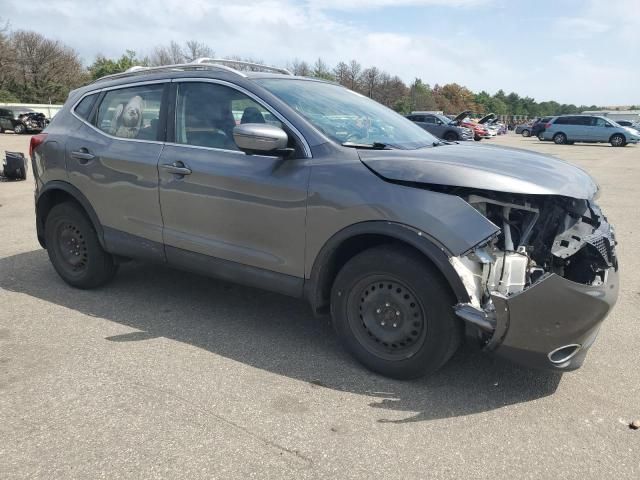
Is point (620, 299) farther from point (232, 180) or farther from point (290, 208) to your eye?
point (232, 180)

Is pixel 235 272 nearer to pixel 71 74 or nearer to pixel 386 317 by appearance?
pixel 386 317

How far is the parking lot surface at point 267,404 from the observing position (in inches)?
99.2

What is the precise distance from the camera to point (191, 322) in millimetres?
4125

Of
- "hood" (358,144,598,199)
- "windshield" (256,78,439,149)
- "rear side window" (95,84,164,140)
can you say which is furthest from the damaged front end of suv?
"rear side window" (95,84,164,140)

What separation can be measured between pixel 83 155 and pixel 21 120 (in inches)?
1139

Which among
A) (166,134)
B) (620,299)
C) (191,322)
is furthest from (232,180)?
(620,299)

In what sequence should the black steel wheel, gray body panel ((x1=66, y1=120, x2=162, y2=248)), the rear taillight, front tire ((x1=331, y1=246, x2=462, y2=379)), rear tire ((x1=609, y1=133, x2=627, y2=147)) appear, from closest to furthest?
front tire ((x1=331, y1=246, x2=462, y2=379))
the black steel wheel
gray body panel ((x1=66, y1=120, x2=162, y2=248))
the rear taillight
rear tire ((x1=609, y1=133, x2=627, y2=147))

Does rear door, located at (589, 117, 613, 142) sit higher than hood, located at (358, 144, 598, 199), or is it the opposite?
hood, located at (358, 144, 598, 199)

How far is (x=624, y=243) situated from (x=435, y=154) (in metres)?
4.72

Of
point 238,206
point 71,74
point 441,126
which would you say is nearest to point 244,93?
point 238,206

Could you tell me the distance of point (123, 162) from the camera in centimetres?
418

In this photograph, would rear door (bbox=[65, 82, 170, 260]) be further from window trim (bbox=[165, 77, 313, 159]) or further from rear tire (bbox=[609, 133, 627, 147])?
rear tire (bbox=[609, 133, 627, 147])

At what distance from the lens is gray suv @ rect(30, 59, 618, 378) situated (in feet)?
9.37

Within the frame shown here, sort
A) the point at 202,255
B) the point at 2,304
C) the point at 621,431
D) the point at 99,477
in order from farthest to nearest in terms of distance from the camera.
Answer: the point at 2,304 → the point at 202,255 → the point at 621,431 → the point at 99,477
